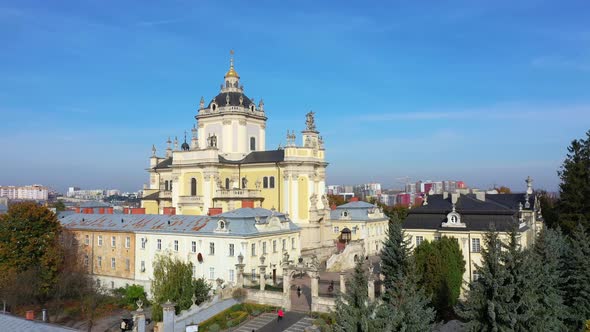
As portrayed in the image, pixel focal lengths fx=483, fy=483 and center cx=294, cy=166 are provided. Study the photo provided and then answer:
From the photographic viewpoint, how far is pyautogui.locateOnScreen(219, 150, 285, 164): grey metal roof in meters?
55.7

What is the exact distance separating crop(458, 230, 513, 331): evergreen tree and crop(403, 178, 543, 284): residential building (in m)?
13.2

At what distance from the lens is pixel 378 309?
54.2ft

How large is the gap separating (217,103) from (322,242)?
71.9 feet

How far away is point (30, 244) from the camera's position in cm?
4253

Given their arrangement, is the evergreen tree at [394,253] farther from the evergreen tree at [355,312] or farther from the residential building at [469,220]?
the evergreen tree at [355,312]

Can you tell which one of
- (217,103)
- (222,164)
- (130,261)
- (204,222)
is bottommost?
(130,261)

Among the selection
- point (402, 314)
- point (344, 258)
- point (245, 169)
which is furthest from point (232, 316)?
point (245, 169)

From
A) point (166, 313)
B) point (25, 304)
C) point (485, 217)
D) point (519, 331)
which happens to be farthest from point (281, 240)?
Result: point (519, 331)

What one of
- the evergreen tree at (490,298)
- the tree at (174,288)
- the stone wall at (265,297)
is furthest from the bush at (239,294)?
the evergreen tree at (490,298)

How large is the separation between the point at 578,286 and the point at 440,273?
24.4 feet

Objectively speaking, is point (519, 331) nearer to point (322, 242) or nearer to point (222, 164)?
point (322, 242)

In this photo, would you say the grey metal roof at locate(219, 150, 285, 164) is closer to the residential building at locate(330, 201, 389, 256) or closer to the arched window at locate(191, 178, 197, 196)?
the arched window at locate(191, 178, 197, 196)

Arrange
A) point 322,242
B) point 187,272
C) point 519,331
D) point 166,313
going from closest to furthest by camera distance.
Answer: point 519,331 < point 166,313 < point 187,272 < point 322,242

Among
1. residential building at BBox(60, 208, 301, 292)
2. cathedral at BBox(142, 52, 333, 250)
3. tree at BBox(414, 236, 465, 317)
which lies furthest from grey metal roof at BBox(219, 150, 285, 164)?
tree at BBox(414, 236, 465, 317)
